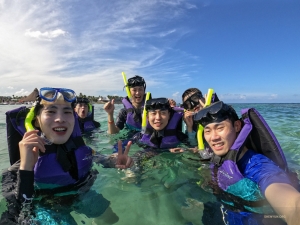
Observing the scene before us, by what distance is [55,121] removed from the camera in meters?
2.63

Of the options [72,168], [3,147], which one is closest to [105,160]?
[72,168]

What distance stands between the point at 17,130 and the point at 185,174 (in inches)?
109

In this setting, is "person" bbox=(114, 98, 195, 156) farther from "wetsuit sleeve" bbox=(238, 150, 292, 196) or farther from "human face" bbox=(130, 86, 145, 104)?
"wetsuit sleeve" bbox=(238, 150, 292, 196)

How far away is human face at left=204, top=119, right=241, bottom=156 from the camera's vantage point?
284cm

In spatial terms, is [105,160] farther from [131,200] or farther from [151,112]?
[151,112]

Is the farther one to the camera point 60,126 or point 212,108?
point 212,108

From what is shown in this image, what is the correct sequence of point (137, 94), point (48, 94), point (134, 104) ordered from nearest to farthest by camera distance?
1. point (48, 94)
2. point (137, 94)
3. point (134, 104)

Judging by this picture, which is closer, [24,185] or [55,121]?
[24,185]

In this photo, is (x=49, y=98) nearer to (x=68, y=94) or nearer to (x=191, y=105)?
(x=68, y=94)

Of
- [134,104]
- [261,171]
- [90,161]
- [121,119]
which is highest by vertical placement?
[134,104]

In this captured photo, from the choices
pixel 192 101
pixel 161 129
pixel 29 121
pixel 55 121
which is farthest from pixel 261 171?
pixel 192 101

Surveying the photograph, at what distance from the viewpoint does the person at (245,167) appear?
2.25m

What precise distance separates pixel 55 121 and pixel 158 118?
253 cm

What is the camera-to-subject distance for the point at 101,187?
3.52 meters
